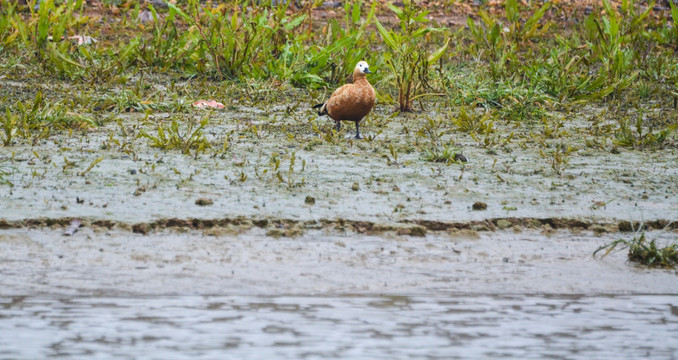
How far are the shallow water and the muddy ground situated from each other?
16 centimetres

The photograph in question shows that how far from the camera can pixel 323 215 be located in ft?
14.5

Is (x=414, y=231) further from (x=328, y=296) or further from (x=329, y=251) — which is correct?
(x=328, y=296)

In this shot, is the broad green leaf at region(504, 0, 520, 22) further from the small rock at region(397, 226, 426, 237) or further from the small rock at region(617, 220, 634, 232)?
the small rock at region(397, 226, 426, 237)

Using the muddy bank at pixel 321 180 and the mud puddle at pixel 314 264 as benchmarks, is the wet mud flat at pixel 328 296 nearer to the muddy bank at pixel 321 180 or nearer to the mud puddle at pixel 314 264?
the mud puddle at pixel 314 264

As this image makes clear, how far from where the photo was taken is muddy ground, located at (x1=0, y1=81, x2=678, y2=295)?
3.64 meters

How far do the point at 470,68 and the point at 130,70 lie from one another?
3.26 meters

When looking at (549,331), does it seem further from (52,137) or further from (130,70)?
(130,70)

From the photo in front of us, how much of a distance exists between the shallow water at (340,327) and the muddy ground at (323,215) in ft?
0.52

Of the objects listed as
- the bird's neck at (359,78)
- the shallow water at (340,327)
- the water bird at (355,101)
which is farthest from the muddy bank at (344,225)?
the bird's neck at (359,78)

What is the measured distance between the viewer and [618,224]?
441 cm

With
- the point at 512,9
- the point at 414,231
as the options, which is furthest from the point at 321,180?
the point at 512,9

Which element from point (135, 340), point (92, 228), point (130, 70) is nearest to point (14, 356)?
point (135, 340)

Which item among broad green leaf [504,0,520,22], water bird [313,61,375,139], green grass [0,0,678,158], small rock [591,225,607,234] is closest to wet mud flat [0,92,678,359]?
small rock [591,225,607,234]

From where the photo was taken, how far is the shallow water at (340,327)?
283 cm
